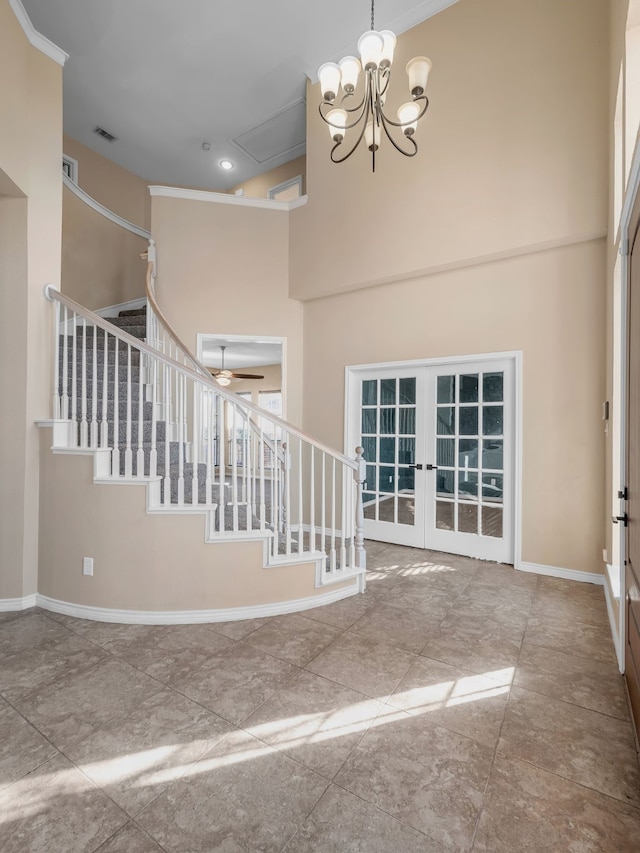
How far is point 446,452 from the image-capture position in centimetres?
424

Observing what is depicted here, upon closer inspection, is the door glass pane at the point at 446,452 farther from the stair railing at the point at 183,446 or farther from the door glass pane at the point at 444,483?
the stair railing at the point at 183,446

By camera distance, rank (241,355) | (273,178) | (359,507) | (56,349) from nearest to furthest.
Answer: (56,349) < (359,507) < (273,178) < (241,355)

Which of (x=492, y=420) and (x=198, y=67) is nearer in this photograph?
(x=492, y=420)

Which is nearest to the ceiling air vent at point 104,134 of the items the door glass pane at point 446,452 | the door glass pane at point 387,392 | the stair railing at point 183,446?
the stair railing at point 183,446

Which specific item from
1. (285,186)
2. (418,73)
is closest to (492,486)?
(418,73)

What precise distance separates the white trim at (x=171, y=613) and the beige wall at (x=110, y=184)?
6.07 m

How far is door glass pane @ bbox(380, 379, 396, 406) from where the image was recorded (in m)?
4.57

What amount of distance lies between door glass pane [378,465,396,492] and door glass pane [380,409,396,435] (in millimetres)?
398

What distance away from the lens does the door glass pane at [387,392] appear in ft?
15.0

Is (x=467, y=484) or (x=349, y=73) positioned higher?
(x=349, y=73)

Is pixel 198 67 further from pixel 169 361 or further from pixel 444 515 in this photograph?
pixel 444 515

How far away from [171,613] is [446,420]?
10.1 feet

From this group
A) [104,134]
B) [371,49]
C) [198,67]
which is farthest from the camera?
[104,134]

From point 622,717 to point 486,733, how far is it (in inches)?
26.5
